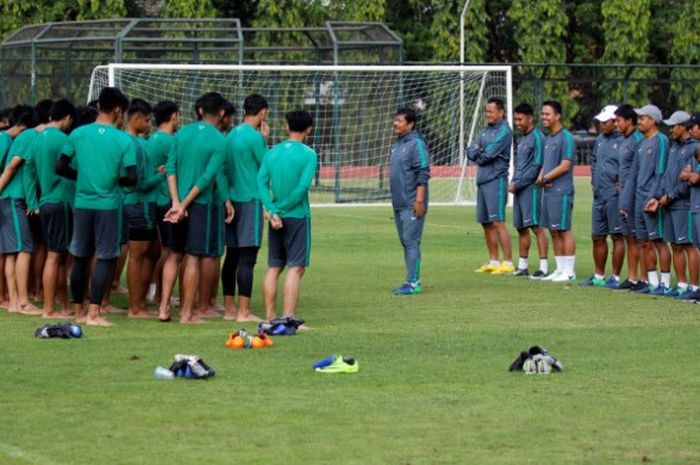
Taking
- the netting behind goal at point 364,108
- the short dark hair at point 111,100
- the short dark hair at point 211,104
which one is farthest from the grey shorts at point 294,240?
the netting behind goal at point 364,108

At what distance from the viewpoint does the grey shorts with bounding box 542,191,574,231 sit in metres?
18.8

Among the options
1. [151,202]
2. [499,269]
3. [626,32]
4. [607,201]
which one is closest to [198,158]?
[151,202]

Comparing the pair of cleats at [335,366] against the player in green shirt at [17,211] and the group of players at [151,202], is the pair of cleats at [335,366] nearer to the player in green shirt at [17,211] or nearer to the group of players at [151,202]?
the group of players at [151,202]

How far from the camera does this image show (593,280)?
60.2 feet

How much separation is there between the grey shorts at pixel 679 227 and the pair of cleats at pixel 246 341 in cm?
555

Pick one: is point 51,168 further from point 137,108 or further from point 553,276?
point 553,276

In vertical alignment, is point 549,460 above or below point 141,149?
below

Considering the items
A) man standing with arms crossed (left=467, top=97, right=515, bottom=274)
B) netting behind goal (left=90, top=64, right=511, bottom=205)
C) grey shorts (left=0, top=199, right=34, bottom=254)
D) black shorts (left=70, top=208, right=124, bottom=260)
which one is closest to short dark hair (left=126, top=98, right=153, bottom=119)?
black shorts (left=70, top=208, right=124, bottom=260)

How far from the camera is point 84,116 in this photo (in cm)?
1523

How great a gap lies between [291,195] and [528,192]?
19.7 ft

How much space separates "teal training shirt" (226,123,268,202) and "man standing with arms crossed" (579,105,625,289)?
5.11 m

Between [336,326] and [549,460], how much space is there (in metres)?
5.82

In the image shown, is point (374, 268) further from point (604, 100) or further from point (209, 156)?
point (604, 100)

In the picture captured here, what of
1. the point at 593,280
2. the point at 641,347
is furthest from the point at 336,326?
the point at 593,280
